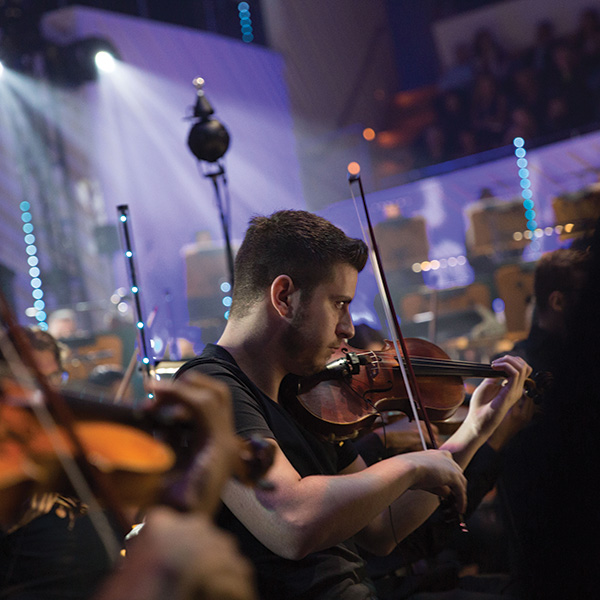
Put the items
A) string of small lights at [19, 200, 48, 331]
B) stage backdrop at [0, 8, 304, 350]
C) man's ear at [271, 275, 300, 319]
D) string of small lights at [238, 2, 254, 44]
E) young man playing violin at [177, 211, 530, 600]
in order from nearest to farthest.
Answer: young man playing violin at [177, 211, 530, 600] < man's ear at [271, 275, 300, 319] < string of small lights at [19, 200, 48, 331] < stage backdrop at [0, 8, 304, 350] < string of small lights at [238, 2, 254, 44]

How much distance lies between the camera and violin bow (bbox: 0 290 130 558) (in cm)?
52

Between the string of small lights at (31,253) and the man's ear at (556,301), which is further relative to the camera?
the string of small lights at (31,253)

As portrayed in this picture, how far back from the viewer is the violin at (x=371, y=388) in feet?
4.75

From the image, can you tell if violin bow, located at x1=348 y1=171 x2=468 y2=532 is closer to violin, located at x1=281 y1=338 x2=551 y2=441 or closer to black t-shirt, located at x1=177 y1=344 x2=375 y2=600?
violin, located at x1=281 y1=338 x2=551 y2=441

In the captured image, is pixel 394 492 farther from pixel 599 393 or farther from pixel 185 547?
pixel 185 547

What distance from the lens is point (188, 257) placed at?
6660 millimetres

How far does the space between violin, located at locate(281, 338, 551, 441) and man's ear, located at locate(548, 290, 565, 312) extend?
0.32 m

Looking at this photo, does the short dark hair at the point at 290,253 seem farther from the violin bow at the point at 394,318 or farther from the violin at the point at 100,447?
the violin at the point at 100,447

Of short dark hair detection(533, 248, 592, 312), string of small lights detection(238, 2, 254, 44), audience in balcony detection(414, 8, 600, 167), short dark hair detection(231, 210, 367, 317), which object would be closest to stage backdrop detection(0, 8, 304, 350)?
string of small lights detection(238, 2, 254, 44)

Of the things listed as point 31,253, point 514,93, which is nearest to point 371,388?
point 31,253

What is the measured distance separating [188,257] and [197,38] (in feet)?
10.6

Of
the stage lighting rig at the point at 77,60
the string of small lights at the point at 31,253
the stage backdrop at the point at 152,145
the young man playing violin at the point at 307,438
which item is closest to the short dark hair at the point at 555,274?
the young man playing violin at the point at 307,438

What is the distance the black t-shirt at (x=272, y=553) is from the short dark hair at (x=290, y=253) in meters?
0.17

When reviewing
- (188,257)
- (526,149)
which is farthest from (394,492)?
(526,149)
